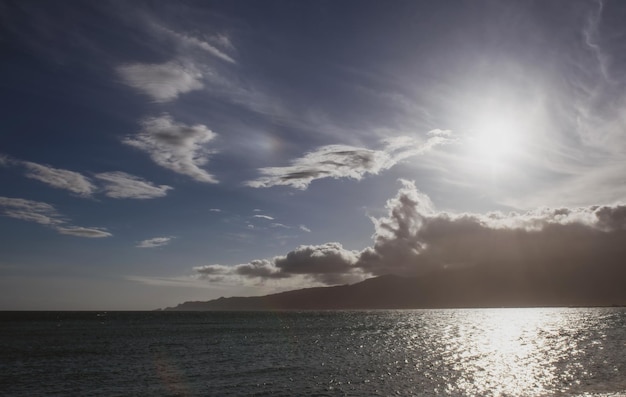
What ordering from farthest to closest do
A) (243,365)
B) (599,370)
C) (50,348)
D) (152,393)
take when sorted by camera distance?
(50,348) < (243,365) < (599,370) < (152,393)

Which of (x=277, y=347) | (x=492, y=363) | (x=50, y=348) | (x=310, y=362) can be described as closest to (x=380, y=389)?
(x=310, y=362)

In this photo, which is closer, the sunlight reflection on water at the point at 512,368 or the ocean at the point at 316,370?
the ocean at the point at 316,370

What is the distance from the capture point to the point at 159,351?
80.7 m

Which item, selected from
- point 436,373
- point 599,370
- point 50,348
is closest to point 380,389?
point 436,373

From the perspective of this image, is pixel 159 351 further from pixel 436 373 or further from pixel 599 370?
pixel 599 370

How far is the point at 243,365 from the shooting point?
61.5 metres

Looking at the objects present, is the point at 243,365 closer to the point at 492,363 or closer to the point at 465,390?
the point at 465,390

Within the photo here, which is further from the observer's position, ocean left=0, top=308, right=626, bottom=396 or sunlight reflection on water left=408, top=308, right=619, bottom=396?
sunlight reflection on water left=408, top=308, right=619, bottom=396

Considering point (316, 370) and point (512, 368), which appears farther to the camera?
point (512, 368)

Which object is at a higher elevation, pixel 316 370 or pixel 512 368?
pixel 316 370

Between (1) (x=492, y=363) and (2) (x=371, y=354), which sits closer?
(1) (x=492, y=363)

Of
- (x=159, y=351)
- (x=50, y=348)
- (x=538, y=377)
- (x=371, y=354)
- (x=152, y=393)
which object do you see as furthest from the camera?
(x=50, y=348)

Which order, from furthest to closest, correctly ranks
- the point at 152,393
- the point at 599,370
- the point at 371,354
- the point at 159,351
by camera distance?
the point at 159,351
the point at 371,354
the point at 599,370
the point at 152,393

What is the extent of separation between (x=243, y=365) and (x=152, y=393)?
59.3 feet
